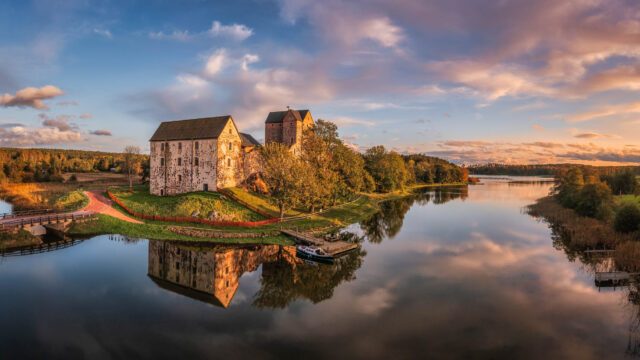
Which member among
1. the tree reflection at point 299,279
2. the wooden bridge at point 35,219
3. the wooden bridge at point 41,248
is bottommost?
the tree reflection at point 299,279

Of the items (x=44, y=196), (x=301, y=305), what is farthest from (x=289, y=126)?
(x=301, y=305)

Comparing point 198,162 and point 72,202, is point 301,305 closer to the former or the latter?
point 198,162

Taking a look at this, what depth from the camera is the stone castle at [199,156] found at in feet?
182

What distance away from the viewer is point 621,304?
926 inches

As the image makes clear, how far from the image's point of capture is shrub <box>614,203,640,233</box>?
36156 millimetres

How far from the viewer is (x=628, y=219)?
121 ft

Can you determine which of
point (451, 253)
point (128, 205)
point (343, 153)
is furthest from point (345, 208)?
point (128, 205)

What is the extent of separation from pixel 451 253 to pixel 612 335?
685 inches

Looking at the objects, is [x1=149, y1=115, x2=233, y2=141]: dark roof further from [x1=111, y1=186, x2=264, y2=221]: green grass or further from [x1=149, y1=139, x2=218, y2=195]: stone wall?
[x1=111, y1=186, x2=264, y2=221]: green grass

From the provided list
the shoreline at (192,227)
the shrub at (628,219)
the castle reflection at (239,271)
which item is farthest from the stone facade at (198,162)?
the shrub at (628,219)

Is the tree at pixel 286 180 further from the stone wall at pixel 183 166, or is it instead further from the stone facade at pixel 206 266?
the stone wall at pixel 183 166

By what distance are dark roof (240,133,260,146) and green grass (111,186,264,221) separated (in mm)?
13437

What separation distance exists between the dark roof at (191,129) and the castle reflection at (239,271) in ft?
78.9

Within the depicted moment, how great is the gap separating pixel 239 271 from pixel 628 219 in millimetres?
40821
